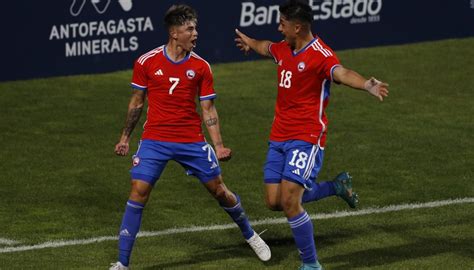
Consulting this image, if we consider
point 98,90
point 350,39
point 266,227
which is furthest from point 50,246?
point 350,39

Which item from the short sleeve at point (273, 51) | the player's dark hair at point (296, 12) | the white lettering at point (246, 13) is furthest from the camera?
the white lettering at point (246, 13)

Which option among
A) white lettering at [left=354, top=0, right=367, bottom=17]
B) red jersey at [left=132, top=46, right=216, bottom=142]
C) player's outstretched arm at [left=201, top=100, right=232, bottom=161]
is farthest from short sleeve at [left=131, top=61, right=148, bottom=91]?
white lettering at [left=354, top=0, right=367, bottom=17]

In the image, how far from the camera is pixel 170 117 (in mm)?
12844

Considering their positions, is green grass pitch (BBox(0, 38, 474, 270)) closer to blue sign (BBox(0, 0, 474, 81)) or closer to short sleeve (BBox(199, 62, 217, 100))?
blue sign (BBox(0, 0, 474, 81))

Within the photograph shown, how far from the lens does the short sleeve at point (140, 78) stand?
42.3 ft

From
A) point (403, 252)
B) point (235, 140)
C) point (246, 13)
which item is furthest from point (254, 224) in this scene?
point (246, 13)

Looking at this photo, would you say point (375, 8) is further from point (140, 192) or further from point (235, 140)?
point (140, 192)

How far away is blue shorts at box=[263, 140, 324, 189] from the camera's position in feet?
41.2

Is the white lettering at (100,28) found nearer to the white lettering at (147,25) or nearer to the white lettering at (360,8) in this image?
the white lettering at (147,25)

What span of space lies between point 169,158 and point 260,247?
140cm

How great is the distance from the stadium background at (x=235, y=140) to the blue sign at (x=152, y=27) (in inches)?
1.0

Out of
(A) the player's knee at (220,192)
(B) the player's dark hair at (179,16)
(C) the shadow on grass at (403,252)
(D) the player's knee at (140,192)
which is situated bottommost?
(C) the shadow on grass at (403,252)

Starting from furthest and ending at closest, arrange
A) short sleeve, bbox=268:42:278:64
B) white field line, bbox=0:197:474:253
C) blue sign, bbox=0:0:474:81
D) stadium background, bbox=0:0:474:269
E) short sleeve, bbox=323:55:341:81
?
blue sign, bbox=0:0:474:81
white field line, bbox=0:197:474:253
stadium background, bbox=0:0:474:269
short sleeve, bbox=268:42:278:64
short sleeve, bbox=323:55:341:81

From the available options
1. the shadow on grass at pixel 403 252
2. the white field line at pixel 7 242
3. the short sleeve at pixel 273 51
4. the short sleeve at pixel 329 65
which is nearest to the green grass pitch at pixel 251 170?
the shadow on grass at pixel 403 252
